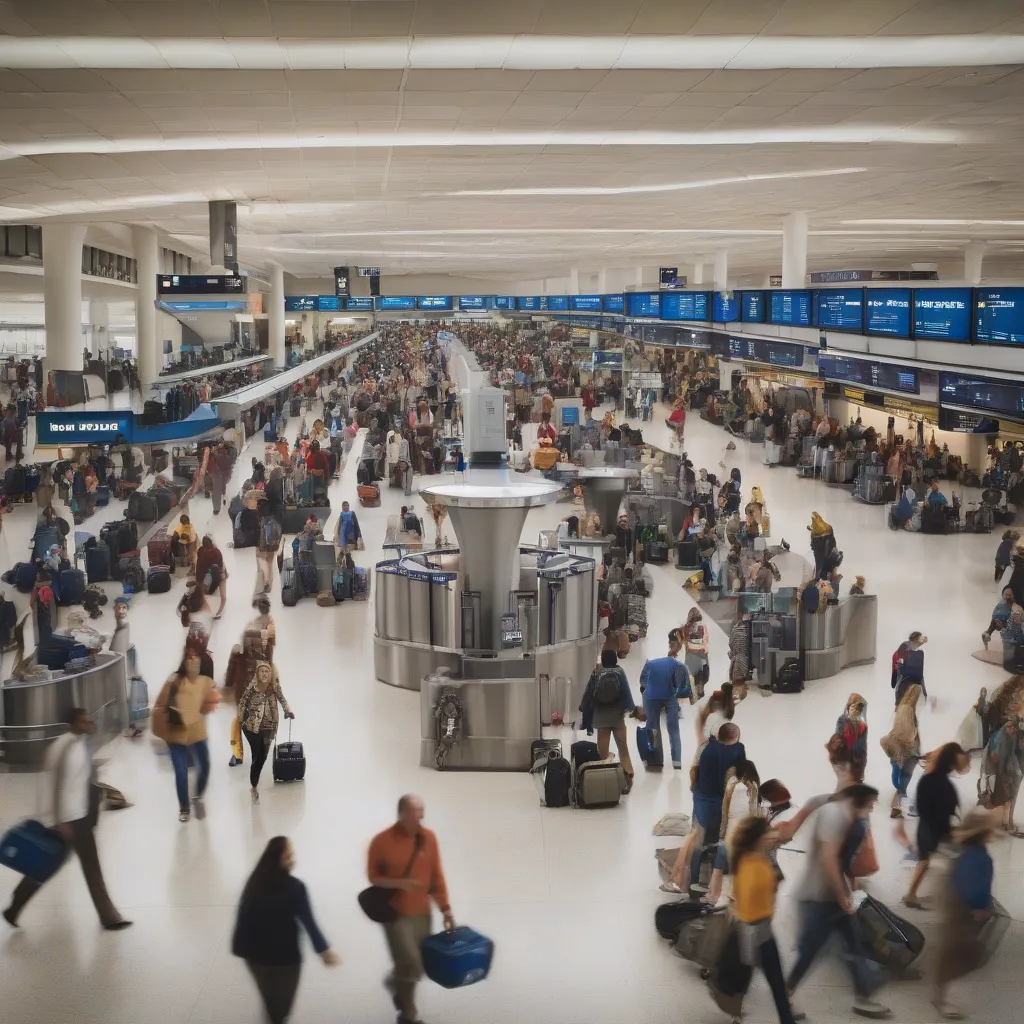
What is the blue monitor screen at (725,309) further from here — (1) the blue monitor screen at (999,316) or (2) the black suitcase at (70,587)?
(2) the black suitcase at (70,587)

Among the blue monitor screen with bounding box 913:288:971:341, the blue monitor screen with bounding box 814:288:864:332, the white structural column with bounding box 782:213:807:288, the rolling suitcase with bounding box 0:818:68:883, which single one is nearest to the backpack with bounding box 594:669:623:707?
the rolling suitcase with bounding box 0:818:68:883

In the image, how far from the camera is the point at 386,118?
33.8 feet

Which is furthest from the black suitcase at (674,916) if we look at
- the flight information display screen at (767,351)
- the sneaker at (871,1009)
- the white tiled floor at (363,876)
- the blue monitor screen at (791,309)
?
the flight information display screen at (767,351)

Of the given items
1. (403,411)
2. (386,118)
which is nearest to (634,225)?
(403,411)

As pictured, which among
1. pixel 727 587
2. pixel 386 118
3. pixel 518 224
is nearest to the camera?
pixel 386 118

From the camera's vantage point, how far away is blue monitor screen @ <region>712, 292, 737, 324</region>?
76.7 ft

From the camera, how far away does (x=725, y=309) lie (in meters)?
23.8

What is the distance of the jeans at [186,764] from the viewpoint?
830 centimetres

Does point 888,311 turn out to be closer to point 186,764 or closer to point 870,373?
point 870,373

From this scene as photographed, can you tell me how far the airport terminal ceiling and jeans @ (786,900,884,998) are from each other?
15.1 feet

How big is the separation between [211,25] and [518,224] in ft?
63.8

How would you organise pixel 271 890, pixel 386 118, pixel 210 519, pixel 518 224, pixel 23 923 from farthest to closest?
1. pixel 518 224
2. pixel 210 519
3. pixel 386 118
4. pixel 23 923
5. pixel 271 890

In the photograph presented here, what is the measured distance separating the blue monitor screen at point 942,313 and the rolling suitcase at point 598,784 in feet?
25.3

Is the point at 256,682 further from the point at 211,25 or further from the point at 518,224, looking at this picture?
the point at 518,224
